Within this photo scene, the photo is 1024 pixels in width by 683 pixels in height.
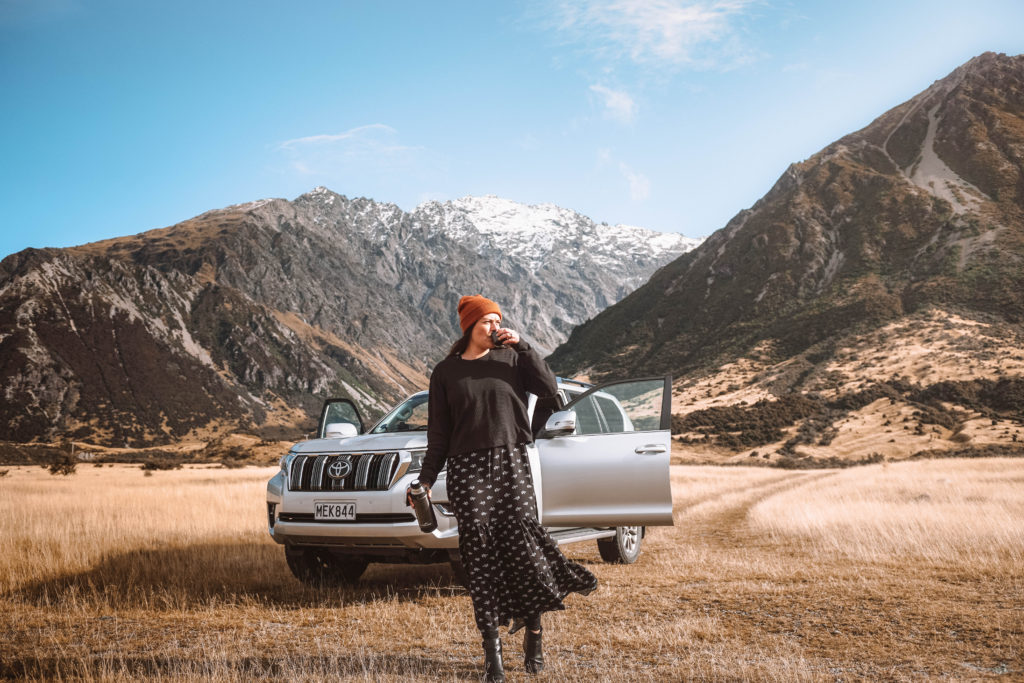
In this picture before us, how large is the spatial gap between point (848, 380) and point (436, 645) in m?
69.5

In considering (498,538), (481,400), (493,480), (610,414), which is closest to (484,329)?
(481,400)

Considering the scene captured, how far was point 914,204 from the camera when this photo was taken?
99.2 meters

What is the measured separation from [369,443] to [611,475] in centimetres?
217

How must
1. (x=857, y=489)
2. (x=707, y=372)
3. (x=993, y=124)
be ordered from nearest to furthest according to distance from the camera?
(x=857, y=489)
(x=707, y=372)
(x=993, y=124)

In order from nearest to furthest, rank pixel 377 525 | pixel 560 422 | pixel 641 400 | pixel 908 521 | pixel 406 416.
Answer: pixel 560 422 < pixel 377 525 < pixel 641 400 < pixel 406 416 < pixel 908 521

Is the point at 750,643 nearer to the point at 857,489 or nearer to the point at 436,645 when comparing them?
the point at 436,645

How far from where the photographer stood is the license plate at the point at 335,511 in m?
6.62

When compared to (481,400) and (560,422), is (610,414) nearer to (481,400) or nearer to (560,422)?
(560,422)

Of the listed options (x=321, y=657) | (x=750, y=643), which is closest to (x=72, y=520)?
(x=321, y=657)

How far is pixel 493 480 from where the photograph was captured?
179 inches

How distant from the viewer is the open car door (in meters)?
6.57

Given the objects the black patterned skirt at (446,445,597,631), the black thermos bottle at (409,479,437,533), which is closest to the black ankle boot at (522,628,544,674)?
the black patterned skirt at (446,445,597,631)

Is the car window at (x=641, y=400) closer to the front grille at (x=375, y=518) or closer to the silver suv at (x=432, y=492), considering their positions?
the silver suv at (x=432, y=492)

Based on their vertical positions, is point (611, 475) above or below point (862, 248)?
below
